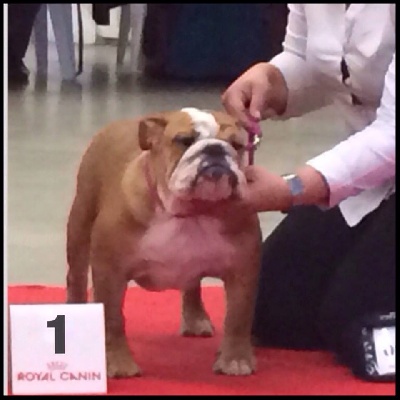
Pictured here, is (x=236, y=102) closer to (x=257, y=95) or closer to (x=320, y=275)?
(x=257, y=95)

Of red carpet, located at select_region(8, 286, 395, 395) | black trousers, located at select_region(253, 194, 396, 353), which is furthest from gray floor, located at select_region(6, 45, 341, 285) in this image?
black trousers, located at select_region(253, 194, 396, 353)

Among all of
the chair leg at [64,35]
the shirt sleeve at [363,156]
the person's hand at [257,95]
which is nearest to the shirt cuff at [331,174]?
the shirt sleeve at [363,156]

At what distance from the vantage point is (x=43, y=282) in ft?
6.76

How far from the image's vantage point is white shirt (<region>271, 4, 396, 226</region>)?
1.48m

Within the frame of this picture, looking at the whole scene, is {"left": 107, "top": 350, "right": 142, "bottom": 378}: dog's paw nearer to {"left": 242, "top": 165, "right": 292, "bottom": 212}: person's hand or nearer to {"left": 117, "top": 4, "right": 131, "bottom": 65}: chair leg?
{"left": 242, "top": 165, "right": 292, "bottom": 212}: person's hand

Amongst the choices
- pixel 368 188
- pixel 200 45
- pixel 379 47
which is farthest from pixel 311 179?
pixel 200 45

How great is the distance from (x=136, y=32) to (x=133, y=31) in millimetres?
24

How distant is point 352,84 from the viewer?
166 cm

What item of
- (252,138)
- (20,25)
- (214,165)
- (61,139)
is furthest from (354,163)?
(20,25)

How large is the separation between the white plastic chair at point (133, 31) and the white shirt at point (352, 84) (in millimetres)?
3950

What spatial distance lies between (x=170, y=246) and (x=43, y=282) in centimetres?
67

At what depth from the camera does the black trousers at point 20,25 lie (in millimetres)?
5000

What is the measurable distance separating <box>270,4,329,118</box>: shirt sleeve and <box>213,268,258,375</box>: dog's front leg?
0.37 metres

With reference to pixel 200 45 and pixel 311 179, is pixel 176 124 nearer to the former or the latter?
pixel 311 179
